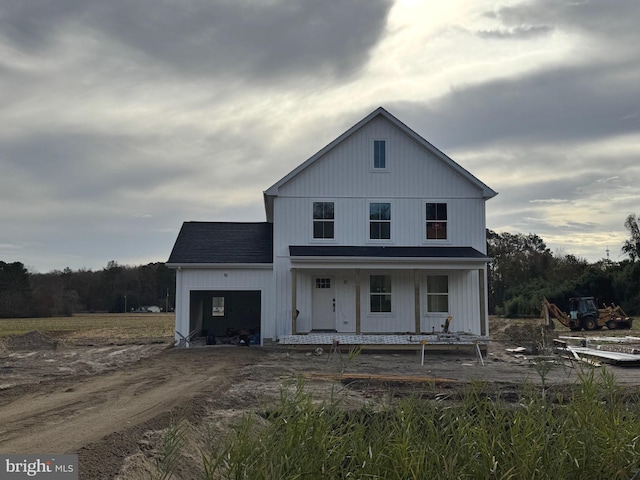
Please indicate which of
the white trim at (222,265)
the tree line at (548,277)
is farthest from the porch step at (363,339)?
the tree line at (548,277)

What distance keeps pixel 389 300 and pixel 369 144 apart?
20.6 feet

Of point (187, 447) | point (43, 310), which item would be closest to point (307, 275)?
point (187, 447)

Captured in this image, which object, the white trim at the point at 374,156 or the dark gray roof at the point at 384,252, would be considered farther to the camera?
the white trim at the point at 374,156

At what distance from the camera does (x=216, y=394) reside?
1116 cm

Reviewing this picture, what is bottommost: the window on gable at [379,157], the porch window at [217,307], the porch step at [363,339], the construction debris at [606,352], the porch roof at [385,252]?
the construction debris at [606,352]

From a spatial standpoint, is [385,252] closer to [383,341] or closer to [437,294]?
[437,294]

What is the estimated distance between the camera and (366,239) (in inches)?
886

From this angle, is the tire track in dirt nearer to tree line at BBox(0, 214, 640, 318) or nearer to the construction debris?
the construction debris

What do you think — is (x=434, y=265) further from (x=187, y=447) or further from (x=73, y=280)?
(x=73, y=280)

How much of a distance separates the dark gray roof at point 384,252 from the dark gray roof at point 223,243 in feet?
5.65

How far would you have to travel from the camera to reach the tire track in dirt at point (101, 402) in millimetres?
7488

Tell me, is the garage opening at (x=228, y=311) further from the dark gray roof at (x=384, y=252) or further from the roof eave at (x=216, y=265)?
the dark gray roof at (x=384, y=252)

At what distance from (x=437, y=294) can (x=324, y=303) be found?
14.7ft
